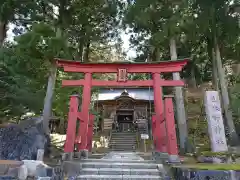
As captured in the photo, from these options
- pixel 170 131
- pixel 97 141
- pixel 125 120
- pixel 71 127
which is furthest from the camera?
pixel 125 120

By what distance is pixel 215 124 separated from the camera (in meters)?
9.10

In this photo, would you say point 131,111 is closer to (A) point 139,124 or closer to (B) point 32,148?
(A) point 139,124

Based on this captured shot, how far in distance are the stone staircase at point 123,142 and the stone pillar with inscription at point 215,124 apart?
366 inches

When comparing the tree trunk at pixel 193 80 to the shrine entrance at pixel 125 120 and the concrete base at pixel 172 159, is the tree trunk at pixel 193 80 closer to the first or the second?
the shrine entrance at pixel 125 120

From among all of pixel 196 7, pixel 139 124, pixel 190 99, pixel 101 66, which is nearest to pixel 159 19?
pixel 196 7

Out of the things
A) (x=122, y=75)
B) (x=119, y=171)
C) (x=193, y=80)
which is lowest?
(x=119, y=171)

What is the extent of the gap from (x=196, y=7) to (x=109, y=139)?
1192cm

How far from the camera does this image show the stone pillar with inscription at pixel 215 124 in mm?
8867

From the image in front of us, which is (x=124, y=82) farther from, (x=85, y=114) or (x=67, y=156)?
(x=67, y=156)

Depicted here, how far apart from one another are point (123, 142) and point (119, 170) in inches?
472

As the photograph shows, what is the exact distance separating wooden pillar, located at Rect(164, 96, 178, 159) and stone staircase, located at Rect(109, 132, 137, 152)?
9909mm

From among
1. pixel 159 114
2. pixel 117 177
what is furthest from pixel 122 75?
pixel 117 177

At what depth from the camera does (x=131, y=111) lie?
→ 22.3m

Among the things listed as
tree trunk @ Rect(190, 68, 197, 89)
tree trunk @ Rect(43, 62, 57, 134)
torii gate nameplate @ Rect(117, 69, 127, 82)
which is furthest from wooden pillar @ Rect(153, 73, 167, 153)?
tree trunk @ Rect(190, 68, 197, 89)
